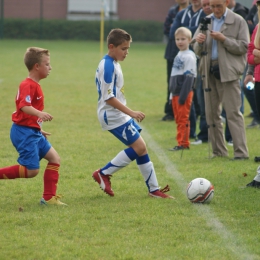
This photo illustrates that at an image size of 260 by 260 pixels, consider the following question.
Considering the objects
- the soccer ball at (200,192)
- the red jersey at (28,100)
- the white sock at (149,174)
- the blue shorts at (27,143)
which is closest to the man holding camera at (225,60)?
the white sock at (149,174)

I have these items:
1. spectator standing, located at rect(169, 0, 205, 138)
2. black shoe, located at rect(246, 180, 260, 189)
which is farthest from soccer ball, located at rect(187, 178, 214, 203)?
spectator standing, located at rect(169, 0, 205, 138)

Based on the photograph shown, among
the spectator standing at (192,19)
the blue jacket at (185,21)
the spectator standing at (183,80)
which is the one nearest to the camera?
the spectator standing at (183,80)

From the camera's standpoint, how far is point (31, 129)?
6406 millimetres

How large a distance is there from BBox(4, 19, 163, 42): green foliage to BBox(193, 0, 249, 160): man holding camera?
33.1 meters

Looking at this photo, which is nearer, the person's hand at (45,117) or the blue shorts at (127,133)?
the person's hand at (45,117)

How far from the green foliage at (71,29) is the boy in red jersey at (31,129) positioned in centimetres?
3566

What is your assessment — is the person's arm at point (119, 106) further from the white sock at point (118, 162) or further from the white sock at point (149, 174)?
the white sock at point (149, 174)

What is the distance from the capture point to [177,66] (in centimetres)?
1001

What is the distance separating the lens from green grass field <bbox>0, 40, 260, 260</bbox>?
5.15 meters

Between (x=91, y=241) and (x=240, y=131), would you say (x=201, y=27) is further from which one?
(x=91, y=241)

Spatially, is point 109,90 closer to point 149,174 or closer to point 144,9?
point 149,174

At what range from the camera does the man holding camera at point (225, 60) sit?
29.0ft

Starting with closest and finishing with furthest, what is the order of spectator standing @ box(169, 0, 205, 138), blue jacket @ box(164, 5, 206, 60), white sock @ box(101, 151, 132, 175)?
1. white sock @ box(101, 151, 132, 175)
2. spectator standing @ box(169, 0, 205, 138)
3. blue jacket @ box(164, 5, 206, 60)

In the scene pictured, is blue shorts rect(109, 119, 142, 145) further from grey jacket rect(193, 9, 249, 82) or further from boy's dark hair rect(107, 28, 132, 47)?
grey jacket rect(193, 9, 249, 82)
